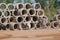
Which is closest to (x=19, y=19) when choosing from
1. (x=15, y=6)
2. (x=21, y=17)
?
(x=21, y=17)

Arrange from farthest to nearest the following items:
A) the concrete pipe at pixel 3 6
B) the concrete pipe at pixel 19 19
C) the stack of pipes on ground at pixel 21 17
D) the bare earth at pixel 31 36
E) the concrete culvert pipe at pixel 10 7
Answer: the concrete culvert pipe at pixel 10 7
the concrete pipe at pixel 3 6
the concrete pipe at pixel 19 19
the stack of pipes on ground at pixel 21 17
the bare earth at pixel 31 36

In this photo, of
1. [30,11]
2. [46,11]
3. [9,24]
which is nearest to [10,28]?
[9,24]

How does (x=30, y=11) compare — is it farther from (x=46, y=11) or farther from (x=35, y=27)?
(x=46, y=11)

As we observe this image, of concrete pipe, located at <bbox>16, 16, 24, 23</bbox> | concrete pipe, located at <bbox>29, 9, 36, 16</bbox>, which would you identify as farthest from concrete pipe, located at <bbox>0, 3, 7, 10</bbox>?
concrete pipe, located at <bbox>29, 9, 36, 16</bbox>

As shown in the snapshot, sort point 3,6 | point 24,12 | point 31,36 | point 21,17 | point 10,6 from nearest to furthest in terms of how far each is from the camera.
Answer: point 31,36 → point 21,17 → point 24,12 → point 3,6 → point 10,6

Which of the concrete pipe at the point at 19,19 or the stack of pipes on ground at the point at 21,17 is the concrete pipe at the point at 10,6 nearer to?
the stack of pipes on ground at the point at 21,17

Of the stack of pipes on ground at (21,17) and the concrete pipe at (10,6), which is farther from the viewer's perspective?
the concrete pipe at (10,6)

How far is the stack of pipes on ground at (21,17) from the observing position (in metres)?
12.7

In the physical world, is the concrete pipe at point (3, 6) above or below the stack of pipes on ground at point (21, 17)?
above

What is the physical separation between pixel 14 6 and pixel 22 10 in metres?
0.62

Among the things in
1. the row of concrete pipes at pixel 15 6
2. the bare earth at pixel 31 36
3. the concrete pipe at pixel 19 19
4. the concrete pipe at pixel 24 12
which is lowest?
the bare earth at pixel 31 36

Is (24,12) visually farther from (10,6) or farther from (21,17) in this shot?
(10,6)

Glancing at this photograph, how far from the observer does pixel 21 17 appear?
1291cm

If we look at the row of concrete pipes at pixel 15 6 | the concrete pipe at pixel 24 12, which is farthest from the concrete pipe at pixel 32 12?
the concrete pipe at pixel 24 12
